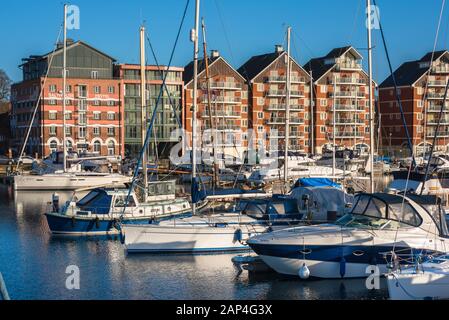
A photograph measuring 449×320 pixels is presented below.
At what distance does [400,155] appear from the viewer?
100750 millimetres

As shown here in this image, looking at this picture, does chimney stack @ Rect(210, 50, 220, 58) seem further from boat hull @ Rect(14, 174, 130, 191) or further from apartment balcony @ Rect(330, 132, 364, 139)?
boat hull @ Rect(14, 174, 130, 191)

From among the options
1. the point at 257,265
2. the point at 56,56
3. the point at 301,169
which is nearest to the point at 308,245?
the point at 257,265

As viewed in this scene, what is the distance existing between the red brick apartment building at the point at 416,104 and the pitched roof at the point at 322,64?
11.9 metres

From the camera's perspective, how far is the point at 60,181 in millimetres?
64875

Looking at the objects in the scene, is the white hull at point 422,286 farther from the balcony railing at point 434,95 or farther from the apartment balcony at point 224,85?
the balcony railing at point 434,95

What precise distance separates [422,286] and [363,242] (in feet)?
15.1

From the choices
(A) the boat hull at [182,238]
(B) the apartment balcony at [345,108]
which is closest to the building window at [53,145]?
(B) the apartment balcony at [345,108]

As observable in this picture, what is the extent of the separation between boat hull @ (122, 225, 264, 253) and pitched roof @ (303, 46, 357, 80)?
69.6 meters

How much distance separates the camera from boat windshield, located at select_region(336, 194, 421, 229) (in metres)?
26.2

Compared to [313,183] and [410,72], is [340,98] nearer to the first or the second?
[410,72]

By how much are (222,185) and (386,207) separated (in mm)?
26427

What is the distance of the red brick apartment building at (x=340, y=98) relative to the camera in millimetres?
98562

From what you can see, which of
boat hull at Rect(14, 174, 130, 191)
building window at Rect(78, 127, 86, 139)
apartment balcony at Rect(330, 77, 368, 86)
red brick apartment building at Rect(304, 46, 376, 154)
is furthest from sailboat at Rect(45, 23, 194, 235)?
apartment balcony at Rect(330, 77, 368, 86)
